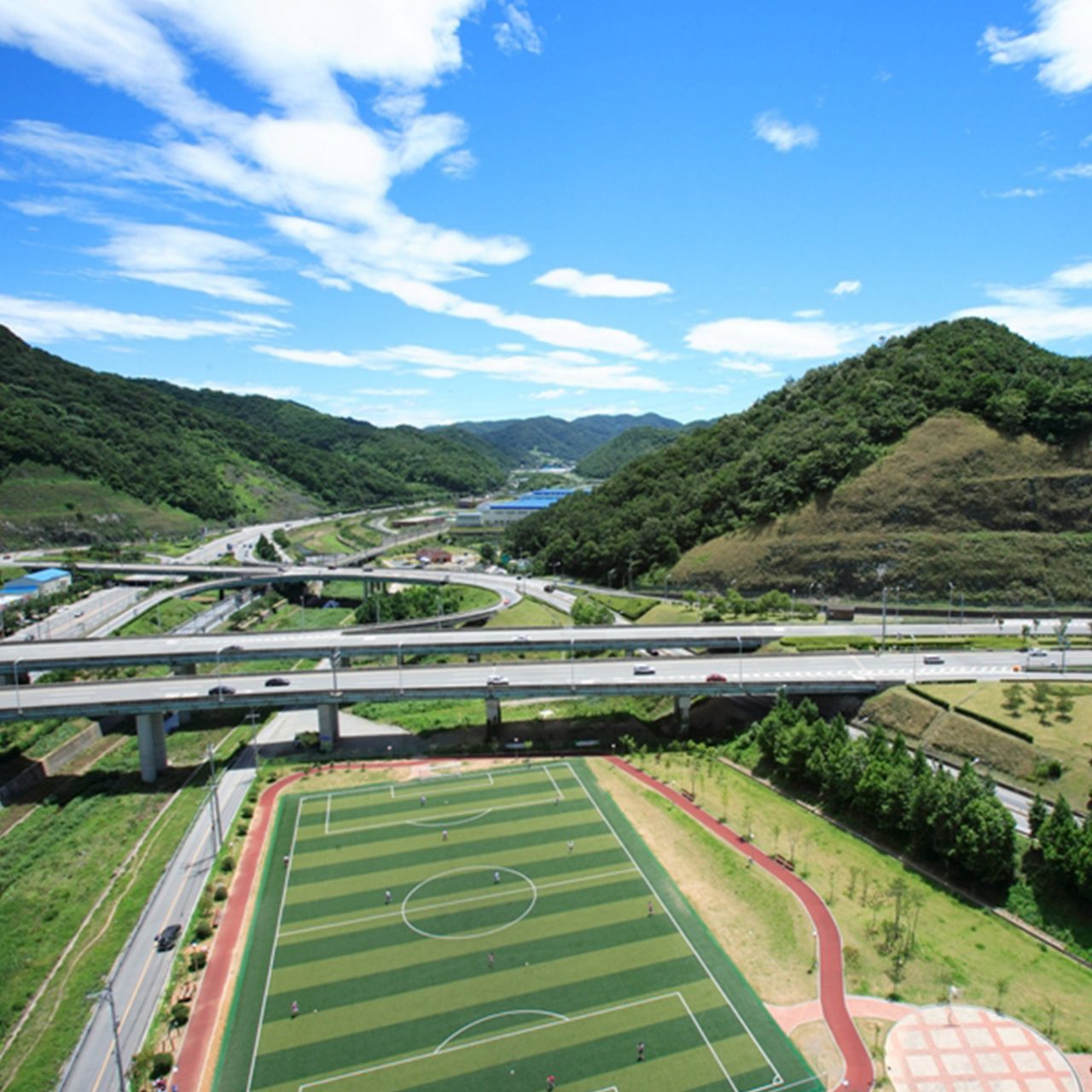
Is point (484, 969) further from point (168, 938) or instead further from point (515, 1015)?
point (168, 938)

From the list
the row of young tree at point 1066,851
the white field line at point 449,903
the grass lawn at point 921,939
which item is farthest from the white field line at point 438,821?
the row of young tree at point 1066,851

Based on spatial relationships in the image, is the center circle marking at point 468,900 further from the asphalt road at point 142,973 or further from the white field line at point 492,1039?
the asphalt road at point 142,973

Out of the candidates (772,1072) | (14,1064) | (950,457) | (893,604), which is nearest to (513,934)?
(772,1072)

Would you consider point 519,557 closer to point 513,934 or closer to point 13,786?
point 13,786

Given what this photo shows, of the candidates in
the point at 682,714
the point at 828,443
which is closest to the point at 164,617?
the point at 682,714

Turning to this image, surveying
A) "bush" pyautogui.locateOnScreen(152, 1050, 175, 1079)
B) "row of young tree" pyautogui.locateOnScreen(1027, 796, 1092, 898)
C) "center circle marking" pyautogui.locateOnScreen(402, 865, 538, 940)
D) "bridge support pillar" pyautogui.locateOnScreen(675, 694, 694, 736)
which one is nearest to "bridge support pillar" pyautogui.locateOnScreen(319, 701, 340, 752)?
"center circle marking" pyautogui.locateOnScreen(402, 865, 538, 940)

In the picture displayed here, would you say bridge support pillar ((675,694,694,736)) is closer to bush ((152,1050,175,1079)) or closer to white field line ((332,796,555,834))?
white field line ((332,796,555,834))
